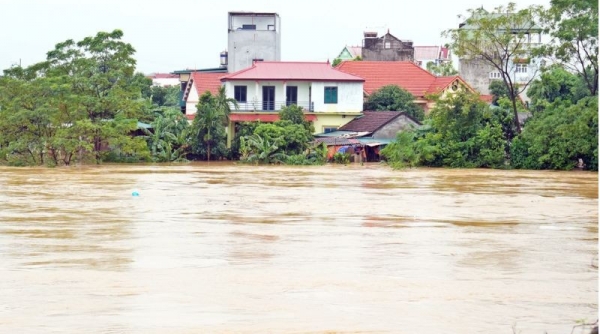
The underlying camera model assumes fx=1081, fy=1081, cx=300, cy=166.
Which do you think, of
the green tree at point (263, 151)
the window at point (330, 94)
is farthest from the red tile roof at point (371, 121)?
the green tree at point (263, 151)

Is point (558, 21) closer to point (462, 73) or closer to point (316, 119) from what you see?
point (316, 119)

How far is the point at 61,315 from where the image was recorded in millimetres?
9898

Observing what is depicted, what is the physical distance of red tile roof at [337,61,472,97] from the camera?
5494 cm

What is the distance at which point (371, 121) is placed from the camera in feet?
154

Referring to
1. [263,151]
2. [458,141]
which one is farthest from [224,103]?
[458,141]

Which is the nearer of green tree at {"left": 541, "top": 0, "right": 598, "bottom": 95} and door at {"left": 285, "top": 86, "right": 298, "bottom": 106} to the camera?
green tree at {"left": 541, "top": 0, "right": 598, "bottom": 95}

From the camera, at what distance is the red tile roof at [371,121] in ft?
151

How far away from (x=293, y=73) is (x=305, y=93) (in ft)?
3.46

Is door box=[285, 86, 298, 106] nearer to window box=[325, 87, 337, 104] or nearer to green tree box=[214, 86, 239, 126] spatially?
window box=[325, 87, 337, 104]

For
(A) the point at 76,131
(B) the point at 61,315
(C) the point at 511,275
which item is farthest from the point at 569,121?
(B) the point at 61,315

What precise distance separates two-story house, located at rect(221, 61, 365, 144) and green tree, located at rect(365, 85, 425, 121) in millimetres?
2613

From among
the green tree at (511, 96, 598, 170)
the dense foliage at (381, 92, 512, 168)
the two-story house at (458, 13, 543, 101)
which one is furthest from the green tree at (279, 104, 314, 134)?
the green tree at (511, 96, 598, 170)

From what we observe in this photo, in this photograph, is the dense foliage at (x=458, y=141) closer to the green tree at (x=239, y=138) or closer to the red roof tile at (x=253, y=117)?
the green tree at (x=239, y=138)

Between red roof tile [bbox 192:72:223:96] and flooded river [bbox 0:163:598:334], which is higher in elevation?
red roof tile [bbox 192:72:223:96]
